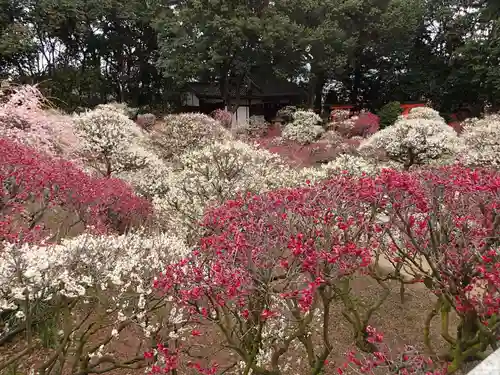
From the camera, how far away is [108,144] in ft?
40.9

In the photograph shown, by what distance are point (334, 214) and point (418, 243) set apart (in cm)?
130

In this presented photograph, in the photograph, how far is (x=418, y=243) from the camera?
16.8 ft

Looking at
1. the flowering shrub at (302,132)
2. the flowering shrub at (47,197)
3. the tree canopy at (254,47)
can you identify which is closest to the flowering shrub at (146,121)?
the tree canopy at (254,47)

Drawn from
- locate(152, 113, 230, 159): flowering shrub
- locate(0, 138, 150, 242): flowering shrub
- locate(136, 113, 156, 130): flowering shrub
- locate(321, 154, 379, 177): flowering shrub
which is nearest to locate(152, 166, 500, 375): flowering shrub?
locate(0, 138, 150, 242): flowering shrub

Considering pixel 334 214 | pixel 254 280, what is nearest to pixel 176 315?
pixel 254 280

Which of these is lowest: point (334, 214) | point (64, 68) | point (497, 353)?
point (334, 214)

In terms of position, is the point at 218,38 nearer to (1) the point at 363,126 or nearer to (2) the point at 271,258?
(1) the point at 363,126

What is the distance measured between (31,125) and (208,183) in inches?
220

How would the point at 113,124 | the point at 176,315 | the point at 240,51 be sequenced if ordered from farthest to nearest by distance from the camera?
1. the point at 240,51
2. the point at 113,124
3. the point at 176,315

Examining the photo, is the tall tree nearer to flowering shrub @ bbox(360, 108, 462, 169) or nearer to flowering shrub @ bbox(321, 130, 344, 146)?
flowering shrub @ bbox(321, 130, 344, 146)

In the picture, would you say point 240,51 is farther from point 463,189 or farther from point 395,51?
point 463,189

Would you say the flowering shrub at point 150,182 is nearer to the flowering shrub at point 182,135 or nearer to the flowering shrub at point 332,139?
the flowering shrub at point 182,135

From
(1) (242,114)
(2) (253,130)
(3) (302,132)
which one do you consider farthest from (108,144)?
(1) (242,114)

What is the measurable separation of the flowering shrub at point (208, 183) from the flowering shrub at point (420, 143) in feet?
21.7
